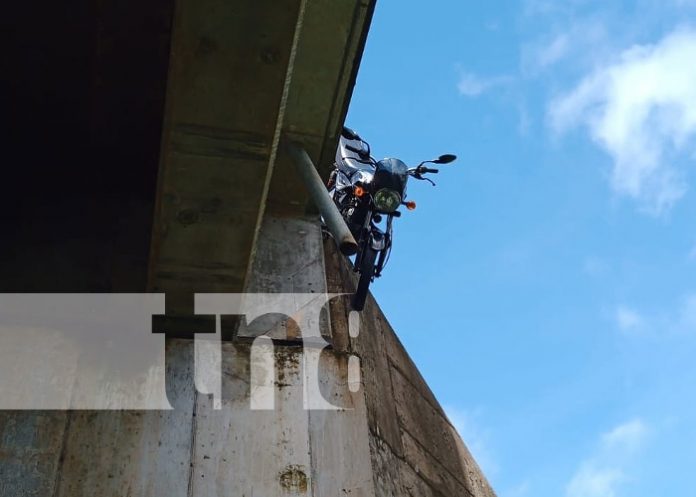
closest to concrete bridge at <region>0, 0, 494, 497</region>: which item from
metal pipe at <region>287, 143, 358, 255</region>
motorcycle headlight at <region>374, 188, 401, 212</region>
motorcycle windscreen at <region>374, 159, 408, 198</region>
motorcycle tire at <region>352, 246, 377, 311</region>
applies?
motorcycle tire at <region>352, 246, 377, 311</region>

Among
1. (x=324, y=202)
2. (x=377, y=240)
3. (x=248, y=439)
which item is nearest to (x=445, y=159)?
(x=377, y=240)

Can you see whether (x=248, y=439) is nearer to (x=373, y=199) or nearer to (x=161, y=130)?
(x=161, y=130)

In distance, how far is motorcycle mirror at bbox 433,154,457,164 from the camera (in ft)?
26.0

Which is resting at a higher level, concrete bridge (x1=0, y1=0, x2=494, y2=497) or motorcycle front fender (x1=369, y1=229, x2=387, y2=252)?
motorcycle front fender (x1=369, y1=229, x2=387, y2=252)

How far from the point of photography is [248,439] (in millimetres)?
4816

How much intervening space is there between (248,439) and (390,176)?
3.15 m

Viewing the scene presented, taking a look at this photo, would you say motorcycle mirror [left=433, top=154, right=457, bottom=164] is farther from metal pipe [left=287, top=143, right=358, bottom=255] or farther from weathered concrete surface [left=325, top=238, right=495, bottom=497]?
metal pipe [left=287, top=143, right=358, bottom=255]

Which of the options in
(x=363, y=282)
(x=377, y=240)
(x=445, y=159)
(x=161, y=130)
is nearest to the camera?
(x=161, y=130)

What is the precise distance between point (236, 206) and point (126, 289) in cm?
127

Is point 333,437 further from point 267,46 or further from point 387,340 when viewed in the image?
point 267,46

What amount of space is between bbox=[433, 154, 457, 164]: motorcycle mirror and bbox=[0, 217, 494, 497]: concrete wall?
7.58 ft

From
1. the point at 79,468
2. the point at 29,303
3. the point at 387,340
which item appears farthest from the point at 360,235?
the point at 79,468

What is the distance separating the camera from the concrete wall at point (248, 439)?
4.49 m

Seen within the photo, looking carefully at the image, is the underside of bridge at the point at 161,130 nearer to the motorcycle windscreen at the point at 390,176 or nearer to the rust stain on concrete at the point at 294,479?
the motorcycle windscreen at the point at 390,176
